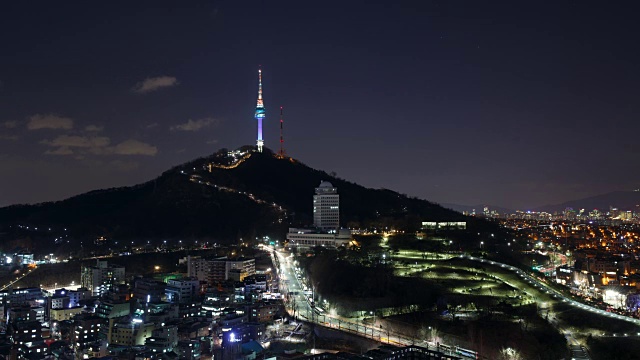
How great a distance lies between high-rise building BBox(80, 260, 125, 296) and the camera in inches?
988

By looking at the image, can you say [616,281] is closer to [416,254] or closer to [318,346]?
[416,254]

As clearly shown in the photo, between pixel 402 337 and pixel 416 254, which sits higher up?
pixel 416 254

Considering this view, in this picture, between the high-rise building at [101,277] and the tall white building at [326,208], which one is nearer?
the high-rise building at [101,277]

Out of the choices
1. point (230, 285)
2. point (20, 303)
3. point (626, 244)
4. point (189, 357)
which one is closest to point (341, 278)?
point (230, 285)

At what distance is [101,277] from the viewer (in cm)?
2567

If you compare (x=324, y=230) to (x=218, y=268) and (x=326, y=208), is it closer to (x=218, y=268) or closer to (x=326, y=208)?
(x=326, y=208)

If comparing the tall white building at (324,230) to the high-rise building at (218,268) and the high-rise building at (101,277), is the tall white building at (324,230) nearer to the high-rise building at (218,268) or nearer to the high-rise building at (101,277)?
the high-rise building at (218,268)

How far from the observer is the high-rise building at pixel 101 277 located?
25094mm

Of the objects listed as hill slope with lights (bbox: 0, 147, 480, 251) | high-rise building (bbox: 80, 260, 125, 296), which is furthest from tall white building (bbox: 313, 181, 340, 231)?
A: high-rise building (bbox: 80, 260, 125, 296)

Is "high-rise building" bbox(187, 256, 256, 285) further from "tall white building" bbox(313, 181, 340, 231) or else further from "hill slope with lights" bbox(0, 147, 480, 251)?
"tall white building" bbox(313, 181, 340, 231)

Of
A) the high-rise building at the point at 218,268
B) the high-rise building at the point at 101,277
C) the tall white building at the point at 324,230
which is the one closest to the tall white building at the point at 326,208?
the tall white building at the point at 324,230

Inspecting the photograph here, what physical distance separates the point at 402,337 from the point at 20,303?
1570cm

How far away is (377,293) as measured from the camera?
1911cm

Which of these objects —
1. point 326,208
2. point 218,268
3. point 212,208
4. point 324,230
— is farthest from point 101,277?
point 326,208
